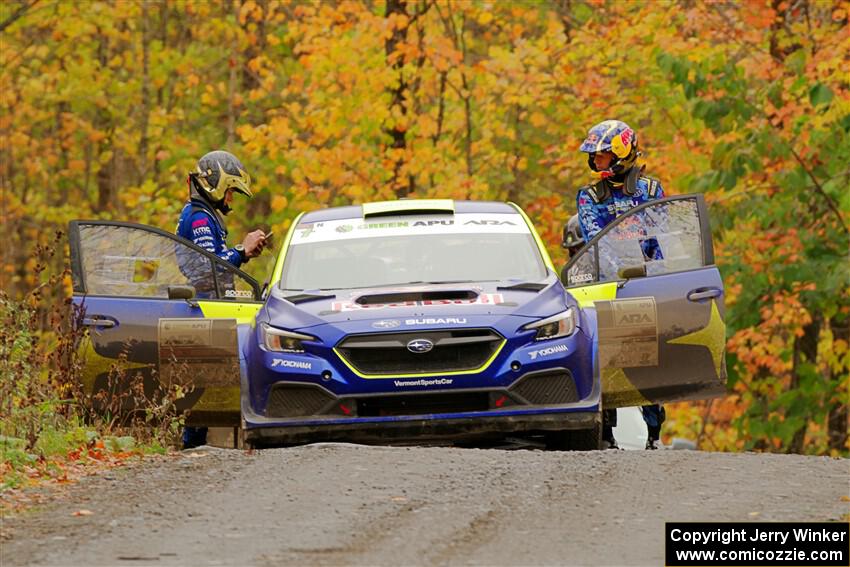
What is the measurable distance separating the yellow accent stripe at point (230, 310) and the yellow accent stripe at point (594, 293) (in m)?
2.07

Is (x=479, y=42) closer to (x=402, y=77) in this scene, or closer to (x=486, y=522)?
(x=402, y=77)

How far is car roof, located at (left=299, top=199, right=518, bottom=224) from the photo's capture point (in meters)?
11.8

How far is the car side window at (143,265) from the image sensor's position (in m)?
10.9

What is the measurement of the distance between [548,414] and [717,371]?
1.48m

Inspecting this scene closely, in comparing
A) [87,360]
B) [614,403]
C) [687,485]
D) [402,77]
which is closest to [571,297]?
[614,403]

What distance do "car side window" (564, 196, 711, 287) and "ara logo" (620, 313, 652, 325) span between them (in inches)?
16.0

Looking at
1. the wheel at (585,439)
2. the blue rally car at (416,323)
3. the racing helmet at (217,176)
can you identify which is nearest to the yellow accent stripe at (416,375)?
the blue rally car at (416,323)

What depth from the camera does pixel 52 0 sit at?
31.8 meters

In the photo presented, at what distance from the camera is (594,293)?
35.4 ft

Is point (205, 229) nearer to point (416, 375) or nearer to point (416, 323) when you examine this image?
point (416, 323)

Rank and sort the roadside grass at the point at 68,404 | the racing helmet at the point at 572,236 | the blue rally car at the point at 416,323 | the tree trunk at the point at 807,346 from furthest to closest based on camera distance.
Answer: the tree trunk at the point at 807,346
the racing helmet at the point at 572,236
the blue rally car at the point at 416,323
the roadside grass at the point at 68,404

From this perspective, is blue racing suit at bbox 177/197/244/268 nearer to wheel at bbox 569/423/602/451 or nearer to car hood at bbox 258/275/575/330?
car hood at bbox 258/275/575/330

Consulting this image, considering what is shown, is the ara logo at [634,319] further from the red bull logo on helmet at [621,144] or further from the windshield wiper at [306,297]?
the windshield wiper at [306,297]

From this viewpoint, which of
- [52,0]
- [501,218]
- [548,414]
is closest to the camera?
[548,414]
